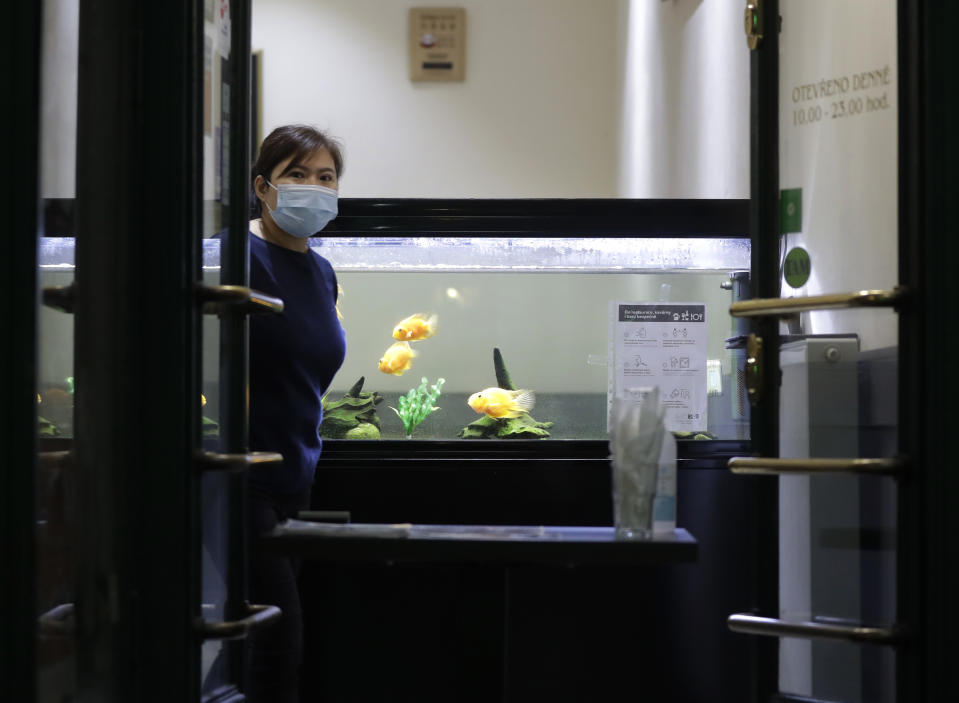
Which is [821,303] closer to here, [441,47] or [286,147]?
[286,147]

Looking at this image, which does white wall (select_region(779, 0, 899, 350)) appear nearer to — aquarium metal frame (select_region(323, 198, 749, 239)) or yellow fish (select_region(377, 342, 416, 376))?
aquarium metal frame (select_region(323, 198, 749, 239))

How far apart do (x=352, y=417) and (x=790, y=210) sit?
1.68 m

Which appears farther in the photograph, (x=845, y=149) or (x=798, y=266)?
(x=798, y=266)

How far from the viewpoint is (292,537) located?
174 centimetres

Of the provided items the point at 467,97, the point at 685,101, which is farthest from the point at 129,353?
the point at 467,97

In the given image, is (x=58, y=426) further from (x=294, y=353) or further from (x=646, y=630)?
(x=646, y=630)

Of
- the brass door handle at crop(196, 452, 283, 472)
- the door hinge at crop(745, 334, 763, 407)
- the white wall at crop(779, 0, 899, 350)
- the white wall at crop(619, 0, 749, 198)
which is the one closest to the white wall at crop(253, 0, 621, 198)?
the white wall at crop(619, 0, 749, 198)

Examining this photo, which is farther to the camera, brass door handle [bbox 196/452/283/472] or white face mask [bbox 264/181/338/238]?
white face mask [bbox 264/181/338/238]

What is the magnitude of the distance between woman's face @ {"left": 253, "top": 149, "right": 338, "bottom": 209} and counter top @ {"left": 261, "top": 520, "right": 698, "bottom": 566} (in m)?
1.12

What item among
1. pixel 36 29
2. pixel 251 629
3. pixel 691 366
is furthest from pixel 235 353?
pixel 691 366

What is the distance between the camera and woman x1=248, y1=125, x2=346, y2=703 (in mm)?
2344

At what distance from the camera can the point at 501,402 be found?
3217mm

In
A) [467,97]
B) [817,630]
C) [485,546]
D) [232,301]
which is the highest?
[467,97]

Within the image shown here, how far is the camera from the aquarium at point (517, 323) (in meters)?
Result: 3.26
